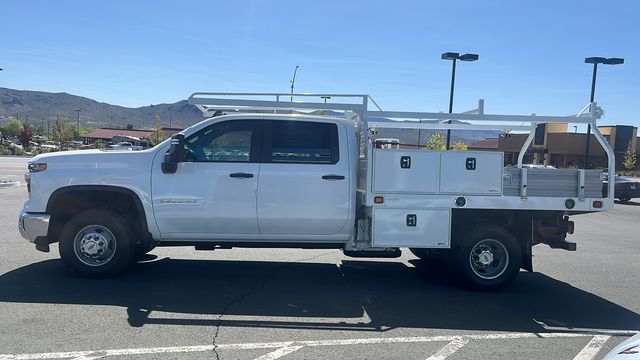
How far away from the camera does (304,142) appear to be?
7402 mm

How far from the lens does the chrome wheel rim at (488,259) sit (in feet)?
24.3

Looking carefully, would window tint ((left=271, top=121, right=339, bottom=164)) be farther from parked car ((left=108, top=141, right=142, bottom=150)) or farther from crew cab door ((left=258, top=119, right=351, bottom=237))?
parked car ((left=108, top=141, right=142, bottom=150))

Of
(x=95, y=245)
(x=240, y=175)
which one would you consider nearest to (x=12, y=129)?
(x=95, y=245)

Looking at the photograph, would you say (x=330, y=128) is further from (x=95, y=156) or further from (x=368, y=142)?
(x=95, y=156)

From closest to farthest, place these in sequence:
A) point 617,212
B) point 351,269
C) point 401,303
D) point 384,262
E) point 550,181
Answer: point 401,303 → point 550,181 → point 351,269 → point 384,262 → point 617,212

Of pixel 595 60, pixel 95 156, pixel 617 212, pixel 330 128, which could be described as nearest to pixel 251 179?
pixel 330 128

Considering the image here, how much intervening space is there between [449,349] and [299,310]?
1.77m

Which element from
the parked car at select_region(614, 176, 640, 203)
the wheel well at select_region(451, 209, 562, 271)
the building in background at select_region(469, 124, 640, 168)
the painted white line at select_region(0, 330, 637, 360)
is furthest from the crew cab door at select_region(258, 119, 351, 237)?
the parked car at select_region(614, 176, 640, 203)

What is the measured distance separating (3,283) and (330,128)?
4.42 metres

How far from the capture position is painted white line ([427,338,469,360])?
5.08 metres

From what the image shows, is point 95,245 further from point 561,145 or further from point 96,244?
point 561,145

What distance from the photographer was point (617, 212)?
21.3 m

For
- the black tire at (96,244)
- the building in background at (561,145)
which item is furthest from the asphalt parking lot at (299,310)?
the building in background at (561,145)

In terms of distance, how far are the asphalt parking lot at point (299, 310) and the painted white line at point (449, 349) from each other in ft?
0.04
